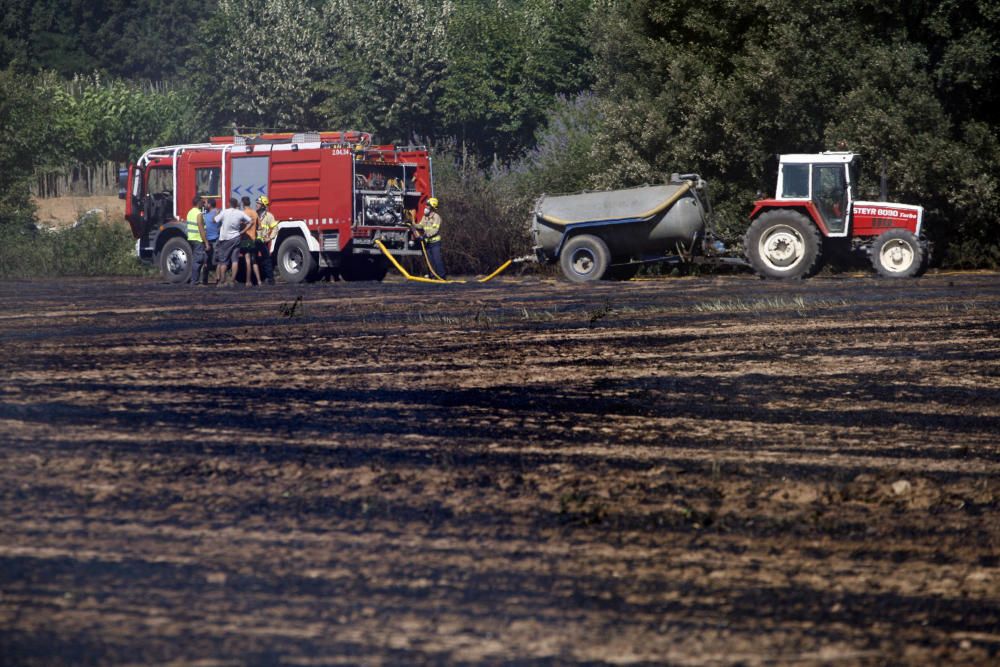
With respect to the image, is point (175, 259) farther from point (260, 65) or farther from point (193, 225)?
point (260, 65)

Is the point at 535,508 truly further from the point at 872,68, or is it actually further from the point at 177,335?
the point at 872,68

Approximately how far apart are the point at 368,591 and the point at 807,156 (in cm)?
2072

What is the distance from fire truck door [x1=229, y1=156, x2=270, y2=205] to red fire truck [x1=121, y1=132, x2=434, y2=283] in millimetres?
20

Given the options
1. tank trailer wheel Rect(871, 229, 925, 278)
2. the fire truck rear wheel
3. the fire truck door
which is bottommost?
the fire truck rear wheel

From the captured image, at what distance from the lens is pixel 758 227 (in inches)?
970

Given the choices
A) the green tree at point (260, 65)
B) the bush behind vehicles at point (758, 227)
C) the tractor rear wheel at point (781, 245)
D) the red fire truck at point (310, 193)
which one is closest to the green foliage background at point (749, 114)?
the bush behind vehicles at point (758, 227)

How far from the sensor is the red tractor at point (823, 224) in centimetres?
2427

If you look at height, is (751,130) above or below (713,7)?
below

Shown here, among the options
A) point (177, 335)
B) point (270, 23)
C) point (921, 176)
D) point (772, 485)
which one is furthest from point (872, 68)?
point (270, 23)

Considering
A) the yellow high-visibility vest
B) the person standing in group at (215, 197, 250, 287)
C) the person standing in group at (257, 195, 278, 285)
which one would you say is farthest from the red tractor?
the yellow high-visibility vest

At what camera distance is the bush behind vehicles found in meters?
24.3

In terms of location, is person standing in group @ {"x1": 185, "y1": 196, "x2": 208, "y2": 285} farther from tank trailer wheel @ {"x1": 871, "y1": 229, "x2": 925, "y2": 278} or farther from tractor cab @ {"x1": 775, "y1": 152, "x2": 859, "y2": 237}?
tank trailer wheel @ {"x1": 871, "y1": 229, "x2": 925, "y2": 278}

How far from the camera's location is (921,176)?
26.3 m

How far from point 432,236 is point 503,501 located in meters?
19.6
